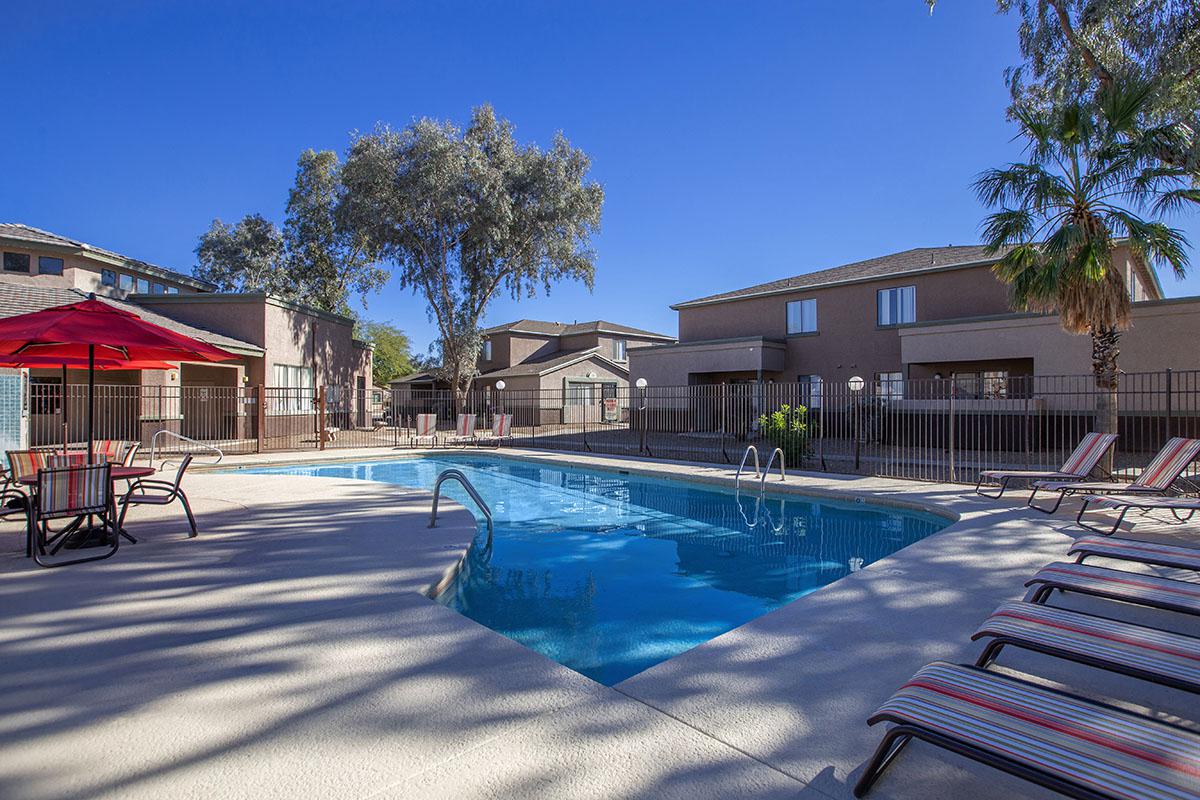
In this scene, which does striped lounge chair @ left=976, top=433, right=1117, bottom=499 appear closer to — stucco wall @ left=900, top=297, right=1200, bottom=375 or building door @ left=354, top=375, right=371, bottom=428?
stucco wall @ left=900, top=297, right=1200, bottom=375

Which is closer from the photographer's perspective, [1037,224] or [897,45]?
[1037,224]

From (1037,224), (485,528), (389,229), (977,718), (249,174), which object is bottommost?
(485,528)

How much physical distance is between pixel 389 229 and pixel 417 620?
83.0 ft

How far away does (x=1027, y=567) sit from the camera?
5395mm

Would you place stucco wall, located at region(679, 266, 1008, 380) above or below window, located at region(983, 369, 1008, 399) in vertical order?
above

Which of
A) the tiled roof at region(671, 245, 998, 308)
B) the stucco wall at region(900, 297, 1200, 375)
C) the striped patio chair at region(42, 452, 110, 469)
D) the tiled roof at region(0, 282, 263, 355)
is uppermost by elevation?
the tiled roof at region(671, 245, 998, 308)

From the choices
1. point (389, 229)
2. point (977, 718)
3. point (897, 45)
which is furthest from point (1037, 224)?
point (389, 229)

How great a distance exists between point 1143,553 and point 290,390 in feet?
76.4

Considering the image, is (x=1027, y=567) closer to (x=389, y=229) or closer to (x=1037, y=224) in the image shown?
(x=1037, y=224)

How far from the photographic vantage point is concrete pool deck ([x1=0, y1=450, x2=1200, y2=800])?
2.44m

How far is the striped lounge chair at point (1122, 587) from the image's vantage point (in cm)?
334

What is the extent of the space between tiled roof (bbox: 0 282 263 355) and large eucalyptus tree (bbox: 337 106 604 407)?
8239mm

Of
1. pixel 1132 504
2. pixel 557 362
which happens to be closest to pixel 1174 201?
pixel 1132 504

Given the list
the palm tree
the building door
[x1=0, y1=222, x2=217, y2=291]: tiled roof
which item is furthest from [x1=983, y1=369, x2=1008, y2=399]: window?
[x1=0, y1=222, x2=217, y2=291]: tiled roof
